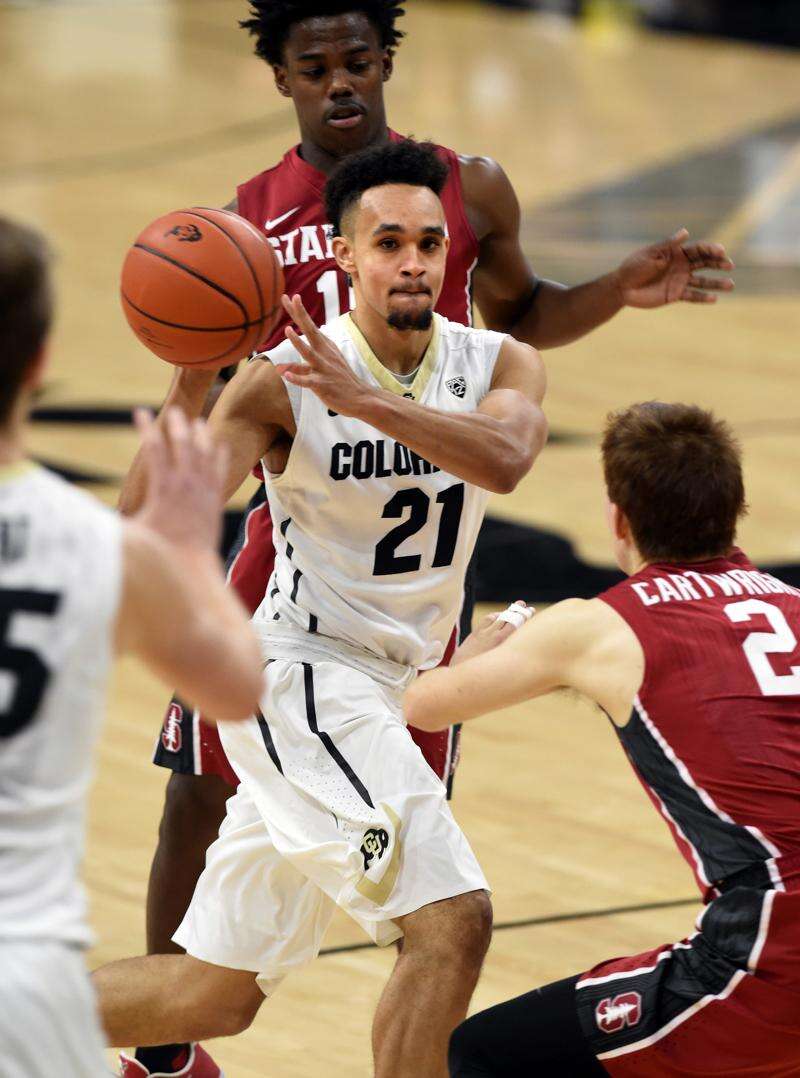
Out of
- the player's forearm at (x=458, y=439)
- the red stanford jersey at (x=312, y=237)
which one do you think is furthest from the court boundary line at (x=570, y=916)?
the player's forearm at (x=458, y=439)

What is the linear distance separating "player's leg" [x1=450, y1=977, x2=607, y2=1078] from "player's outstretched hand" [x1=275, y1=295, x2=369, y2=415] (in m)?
1.27

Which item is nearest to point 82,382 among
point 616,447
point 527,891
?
point 527,891

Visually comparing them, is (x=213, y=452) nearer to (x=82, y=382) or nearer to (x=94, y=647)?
(x=94, y=647)

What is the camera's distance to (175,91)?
70.8 ft

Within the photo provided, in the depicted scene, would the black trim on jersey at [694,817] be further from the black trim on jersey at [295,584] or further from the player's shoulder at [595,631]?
the black trim on jersey at [295,584]

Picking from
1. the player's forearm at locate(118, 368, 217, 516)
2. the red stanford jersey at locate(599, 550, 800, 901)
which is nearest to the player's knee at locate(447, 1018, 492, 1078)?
the red stanford jersey at locate(599, 550, 800, 901)

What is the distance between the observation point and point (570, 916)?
6.08m

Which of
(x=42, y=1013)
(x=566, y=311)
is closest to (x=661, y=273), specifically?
(x=566, y=311)

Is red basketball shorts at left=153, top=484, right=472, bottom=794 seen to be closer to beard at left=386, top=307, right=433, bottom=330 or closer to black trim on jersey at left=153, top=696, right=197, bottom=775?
black trim on jersey at left=153, top=696, right=197, bottom=775

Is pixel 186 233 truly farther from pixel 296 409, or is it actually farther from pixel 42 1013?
pixel 42 1013

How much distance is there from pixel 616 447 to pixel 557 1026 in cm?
111

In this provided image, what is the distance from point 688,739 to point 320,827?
981 mm

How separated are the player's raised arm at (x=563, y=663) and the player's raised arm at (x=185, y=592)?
2.95ft

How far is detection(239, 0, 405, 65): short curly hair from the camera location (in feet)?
17.3
